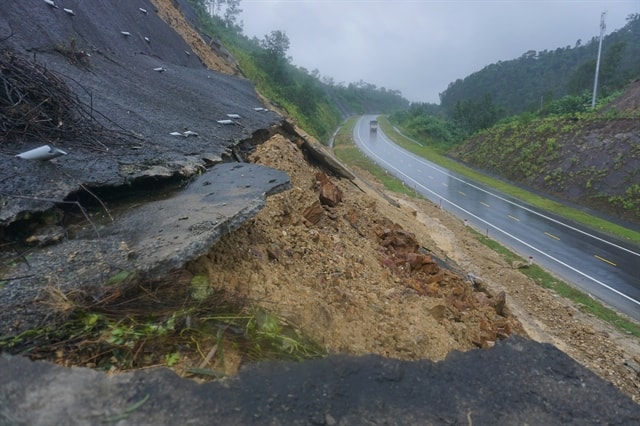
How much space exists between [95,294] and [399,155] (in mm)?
38426

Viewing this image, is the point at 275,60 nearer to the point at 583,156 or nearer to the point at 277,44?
the point at 277,44

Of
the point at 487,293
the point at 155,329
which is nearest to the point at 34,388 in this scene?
the point at 155,329

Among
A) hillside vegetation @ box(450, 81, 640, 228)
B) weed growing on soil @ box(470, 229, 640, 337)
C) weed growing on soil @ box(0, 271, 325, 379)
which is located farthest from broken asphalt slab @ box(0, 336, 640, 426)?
hillside vegetation @ box(450, 81, 640, 228)

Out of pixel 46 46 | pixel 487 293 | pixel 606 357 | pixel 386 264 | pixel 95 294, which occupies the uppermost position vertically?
pixel 46 46

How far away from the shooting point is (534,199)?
Result: 24844mm

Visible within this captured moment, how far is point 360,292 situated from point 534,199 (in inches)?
896

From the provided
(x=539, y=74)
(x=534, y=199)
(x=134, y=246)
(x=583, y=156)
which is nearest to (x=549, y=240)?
(x=534, y=199)

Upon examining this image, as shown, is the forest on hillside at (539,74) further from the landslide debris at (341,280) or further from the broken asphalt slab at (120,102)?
the landslide debris at (341,280)

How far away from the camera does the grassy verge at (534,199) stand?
19194 millimetres

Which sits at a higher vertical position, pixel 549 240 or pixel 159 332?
pixel 159 332

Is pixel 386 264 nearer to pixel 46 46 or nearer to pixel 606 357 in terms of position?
pixel 606 357

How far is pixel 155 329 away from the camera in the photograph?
3.44 meters

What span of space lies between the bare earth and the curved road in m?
2.67

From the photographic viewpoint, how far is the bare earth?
4.30m
